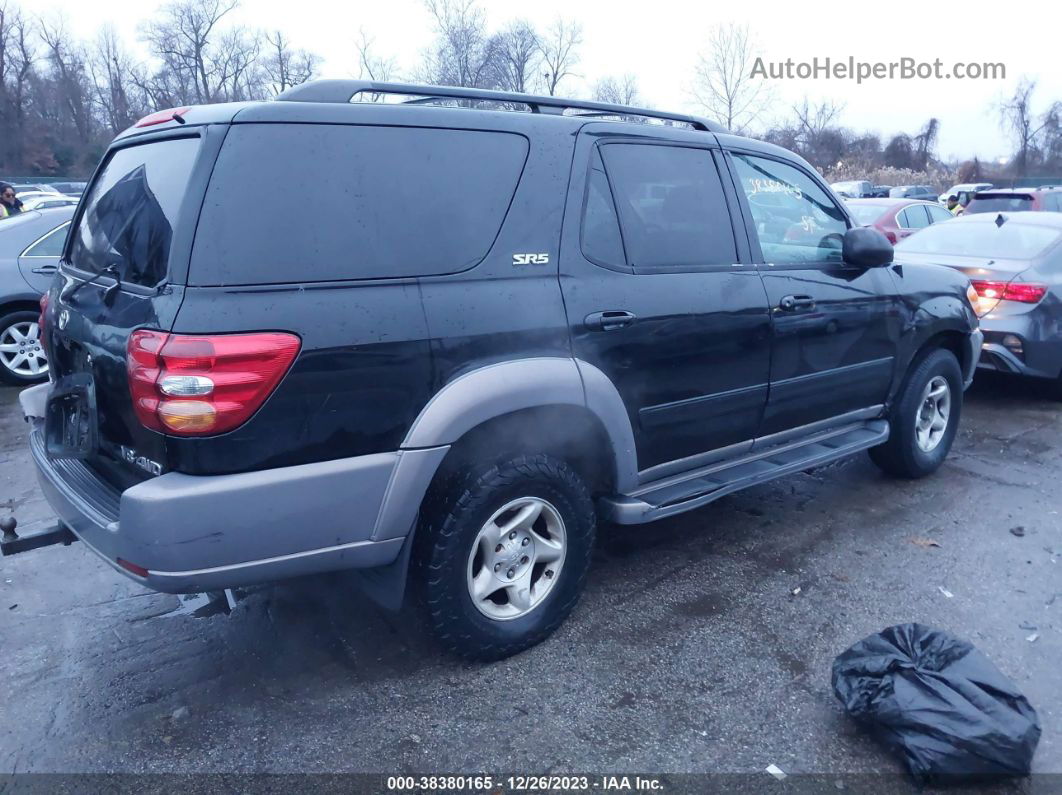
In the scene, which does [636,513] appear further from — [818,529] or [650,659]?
[818,529]

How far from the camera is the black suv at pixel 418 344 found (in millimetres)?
2545

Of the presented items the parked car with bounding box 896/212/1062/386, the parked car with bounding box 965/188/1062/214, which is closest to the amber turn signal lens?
the parked car with bounding box 896/212/1062/386

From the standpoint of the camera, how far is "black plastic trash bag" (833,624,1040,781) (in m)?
2.56

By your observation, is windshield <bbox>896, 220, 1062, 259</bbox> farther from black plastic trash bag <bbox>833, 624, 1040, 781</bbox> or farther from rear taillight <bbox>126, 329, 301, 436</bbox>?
rear taillight <bbox>126, 329, 301, 436</bbox>

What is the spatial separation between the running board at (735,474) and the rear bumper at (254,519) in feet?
3.40

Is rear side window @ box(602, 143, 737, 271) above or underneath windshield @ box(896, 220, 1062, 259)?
above

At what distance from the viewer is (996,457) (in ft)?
19.0

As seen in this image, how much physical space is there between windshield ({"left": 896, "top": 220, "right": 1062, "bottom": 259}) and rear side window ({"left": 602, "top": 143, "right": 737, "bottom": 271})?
14.4 feet

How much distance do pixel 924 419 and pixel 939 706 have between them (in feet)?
9.82

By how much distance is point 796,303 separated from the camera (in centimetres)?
405

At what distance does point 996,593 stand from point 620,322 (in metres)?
2.19

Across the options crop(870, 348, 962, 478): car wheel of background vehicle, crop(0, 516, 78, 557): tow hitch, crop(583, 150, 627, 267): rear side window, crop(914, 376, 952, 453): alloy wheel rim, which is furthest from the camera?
crop(914, 376, 952, 453): alloy wheel rim

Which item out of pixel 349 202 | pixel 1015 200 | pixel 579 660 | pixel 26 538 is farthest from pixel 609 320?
pixel 1015 200

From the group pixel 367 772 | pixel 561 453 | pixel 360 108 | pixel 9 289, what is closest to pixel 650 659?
pixel 561 453
